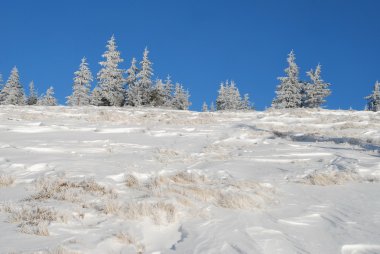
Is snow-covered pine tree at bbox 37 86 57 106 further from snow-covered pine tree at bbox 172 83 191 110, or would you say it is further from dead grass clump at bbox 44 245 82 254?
dead grass clump at bbox 44 245 82 254

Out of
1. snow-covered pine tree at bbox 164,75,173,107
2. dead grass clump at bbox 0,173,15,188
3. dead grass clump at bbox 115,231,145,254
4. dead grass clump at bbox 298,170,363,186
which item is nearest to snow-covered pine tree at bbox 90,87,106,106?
snow-covered pine tree at bbox 164,75,173,107

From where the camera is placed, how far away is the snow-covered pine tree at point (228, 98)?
239 feet

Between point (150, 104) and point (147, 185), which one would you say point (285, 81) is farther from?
point (147, 185)

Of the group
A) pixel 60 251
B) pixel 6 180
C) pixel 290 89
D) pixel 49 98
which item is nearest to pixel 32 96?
pixel 49 98

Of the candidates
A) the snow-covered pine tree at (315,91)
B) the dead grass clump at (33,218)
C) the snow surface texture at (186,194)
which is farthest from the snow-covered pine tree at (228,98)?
the dead grass clump at (33,218)

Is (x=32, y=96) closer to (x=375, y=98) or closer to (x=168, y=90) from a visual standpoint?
(x=168, y=90)

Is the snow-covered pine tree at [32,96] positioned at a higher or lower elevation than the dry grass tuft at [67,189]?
higher

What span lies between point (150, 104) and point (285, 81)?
17.2 m

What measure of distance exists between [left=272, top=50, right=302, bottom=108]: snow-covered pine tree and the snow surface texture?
39.2 metres

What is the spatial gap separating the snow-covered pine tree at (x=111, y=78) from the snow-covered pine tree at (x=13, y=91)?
19.7 metres

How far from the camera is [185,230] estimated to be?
5465mm

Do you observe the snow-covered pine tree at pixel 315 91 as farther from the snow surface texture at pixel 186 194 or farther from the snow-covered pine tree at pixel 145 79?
the snow surface texture at pixel 186 194

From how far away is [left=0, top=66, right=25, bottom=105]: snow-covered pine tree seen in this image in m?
63.9

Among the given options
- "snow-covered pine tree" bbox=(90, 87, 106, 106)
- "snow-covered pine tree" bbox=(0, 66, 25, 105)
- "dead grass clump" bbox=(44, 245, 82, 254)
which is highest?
"snow-covered pine tree" bbox=(0, 66, 25, 105)
